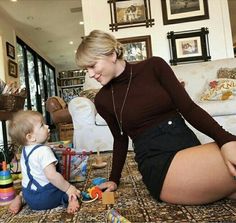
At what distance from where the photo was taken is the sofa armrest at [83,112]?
121 inches

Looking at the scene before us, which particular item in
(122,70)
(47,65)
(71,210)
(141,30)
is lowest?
(71,210)

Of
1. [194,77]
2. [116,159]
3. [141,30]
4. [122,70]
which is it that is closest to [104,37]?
[122,70]

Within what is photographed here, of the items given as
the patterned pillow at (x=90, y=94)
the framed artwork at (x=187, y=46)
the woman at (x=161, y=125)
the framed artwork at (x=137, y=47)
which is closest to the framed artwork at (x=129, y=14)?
the framed artwork at (x=137, y=47)

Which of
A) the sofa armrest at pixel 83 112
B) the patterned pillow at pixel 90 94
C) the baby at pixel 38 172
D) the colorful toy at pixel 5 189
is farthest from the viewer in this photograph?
the patterned pillow at pixel 90 94

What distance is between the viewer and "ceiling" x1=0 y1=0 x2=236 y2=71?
584cm

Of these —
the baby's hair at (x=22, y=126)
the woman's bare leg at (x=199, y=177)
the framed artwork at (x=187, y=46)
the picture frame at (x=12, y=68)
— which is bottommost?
the woman's bare leg at (x=199, y=177)

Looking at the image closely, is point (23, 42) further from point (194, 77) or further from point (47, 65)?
point (194, 77)

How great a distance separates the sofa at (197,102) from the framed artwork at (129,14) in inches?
43.5

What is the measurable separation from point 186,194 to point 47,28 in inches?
275

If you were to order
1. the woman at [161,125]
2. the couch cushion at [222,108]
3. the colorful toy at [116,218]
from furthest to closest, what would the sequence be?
the couch cushion at [222,108] < the woman at [161,125] < the colorful toy at [116,218]

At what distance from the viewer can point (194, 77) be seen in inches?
138

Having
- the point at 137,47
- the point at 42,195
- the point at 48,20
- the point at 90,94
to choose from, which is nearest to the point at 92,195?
the point at 42,195

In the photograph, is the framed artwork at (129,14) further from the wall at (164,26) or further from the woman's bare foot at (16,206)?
the woman's bare foot at (16,206)

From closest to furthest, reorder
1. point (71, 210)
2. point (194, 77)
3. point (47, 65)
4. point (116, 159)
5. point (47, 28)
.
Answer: point (71, 210), point (116, 159), point (194, 77), point (47, 28), point (47, 65)
